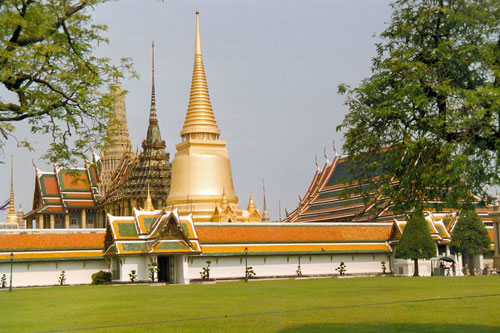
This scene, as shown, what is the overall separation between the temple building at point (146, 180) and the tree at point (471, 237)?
126 ft

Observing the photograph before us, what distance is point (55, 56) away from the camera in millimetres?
11648

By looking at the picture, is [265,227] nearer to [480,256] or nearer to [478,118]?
[480,256]

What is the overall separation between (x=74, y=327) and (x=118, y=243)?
2837 cm

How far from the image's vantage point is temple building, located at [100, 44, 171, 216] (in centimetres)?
8306

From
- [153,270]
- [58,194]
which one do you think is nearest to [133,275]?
[153,270]

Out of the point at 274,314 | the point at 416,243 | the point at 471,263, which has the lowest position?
the point at 471,263

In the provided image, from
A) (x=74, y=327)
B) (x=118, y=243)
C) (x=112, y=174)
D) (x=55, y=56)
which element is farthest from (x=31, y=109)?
(x=112, y=174)

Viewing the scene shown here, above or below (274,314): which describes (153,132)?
above

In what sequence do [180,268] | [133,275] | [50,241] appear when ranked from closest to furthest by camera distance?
[133,275] < [180,268] < [50,241]

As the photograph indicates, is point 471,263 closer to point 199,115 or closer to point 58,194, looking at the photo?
point 199,115

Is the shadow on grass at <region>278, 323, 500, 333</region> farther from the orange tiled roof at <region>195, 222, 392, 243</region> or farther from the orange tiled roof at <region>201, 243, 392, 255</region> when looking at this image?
the orange tiled roof at <region>195, 222, 392, 243</region>

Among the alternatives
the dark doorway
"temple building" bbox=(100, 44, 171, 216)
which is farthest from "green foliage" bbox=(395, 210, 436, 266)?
"temple building" bbox=(100, 44, 171, 216)

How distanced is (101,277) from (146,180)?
128ft

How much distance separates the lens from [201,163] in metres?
67.3
